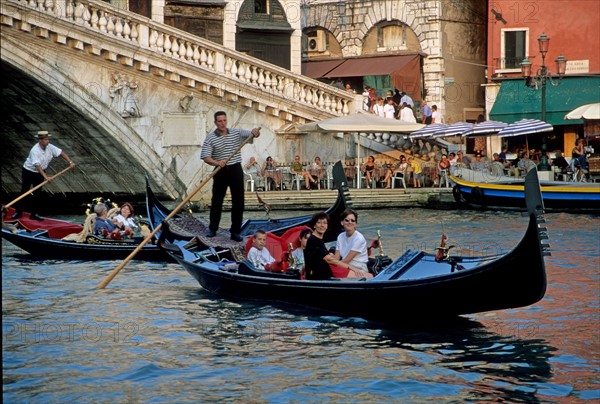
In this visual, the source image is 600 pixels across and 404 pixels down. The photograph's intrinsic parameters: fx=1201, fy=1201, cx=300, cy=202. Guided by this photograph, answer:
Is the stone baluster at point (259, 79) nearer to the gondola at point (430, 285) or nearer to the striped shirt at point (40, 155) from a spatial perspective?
the striped shirt at point (40, 155)

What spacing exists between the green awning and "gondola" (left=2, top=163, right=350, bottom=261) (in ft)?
33.0

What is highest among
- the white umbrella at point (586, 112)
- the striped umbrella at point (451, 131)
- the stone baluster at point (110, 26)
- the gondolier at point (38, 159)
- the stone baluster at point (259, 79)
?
the stone baluster at point (110, 26)

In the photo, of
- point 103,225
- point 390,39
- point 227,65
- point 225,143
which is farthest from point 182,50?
point 225,143

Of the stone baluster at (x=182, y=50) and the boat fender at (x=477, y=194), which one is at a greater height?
the stone baluster at (x=182, y=50)

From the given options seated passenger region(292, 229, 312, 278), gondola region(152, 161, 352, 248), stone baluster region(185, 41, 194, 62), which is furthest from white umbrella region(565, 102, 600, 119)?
seated passenger region(292, 229, 312, 278)

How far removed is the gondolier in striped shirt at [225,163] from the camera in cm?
948

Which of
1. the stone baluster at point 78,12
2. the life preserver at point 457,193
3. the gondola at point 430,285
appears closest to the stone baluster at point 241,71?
the stone baluster at point 78,12

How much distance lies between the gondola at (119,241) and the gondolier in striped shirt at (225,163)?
7.1 inches

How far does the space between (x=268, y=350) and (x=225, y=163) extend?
9.26 ft

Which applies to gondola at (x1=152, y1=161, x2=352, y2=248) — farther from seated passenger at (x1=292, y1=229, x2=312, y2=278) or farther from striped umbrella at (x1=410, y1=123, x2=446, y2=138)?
striped umbrella at (x1=410, y1=123, x2=446, y2=138)

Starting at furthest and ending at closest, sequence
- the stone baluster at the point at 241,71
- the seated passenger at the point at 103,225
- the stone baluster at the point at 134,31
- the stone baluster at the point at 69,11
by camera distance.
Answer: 1. the stone baluster at the point at 241,71
2. the stone baluster at the point at 134,31
3. the stone baluster at the point at 69,11
4. the seated passenger at the point at 103,225

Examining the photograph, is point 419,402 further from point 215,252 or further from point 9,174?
point 9,174

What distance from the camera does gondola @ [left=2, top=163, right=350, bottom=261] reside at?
391 inches

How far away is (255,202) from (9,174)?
14.8ft
